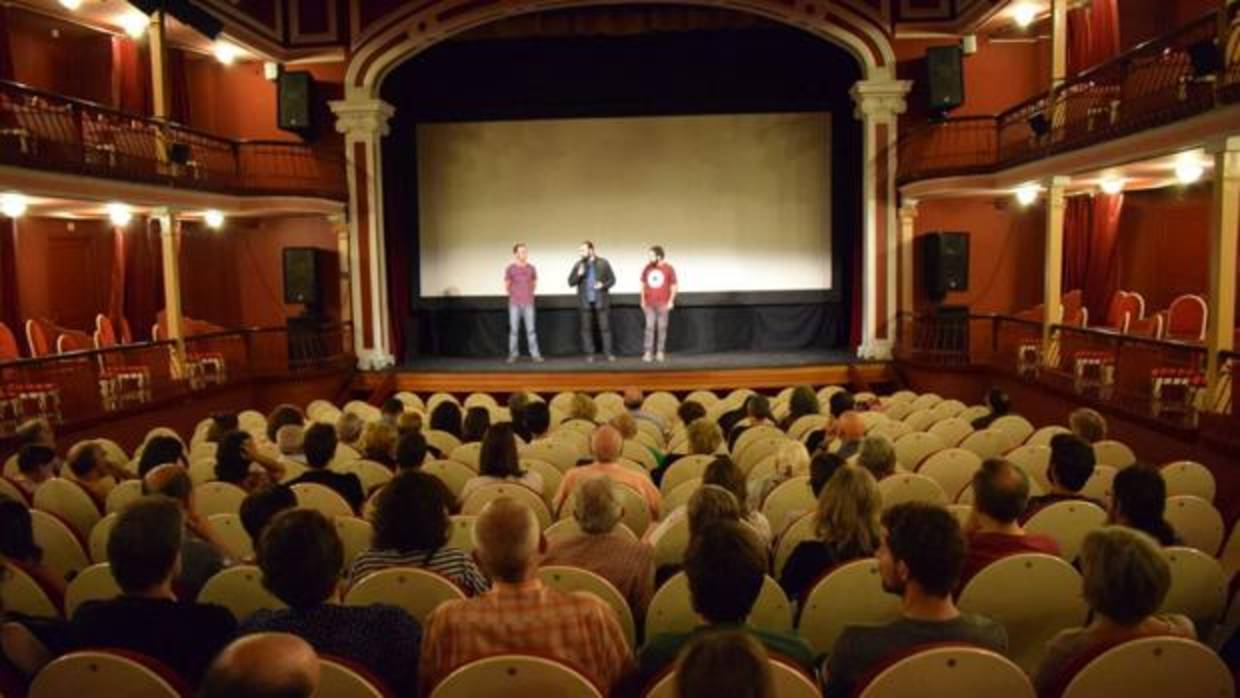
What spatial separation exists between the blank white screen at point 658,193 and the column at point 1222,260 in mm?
7059

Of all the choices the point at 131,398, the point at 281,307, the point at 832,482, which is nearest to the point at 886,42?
the point at 281,307

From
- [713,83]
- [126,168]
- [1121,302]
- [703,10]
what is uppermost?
[703,10]

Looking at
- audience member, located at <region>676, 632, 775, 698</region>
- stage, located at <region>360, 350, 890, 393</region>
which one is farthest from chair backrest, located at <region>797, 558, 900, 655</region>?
stage, located at <region>360, 350, 890, 393</region>

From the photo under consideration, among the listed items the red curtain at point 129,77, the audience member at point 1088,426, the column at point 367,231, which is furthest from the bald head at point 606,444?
the red curtain at point 129,77

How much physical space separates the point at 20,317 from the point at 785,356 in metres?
9.43

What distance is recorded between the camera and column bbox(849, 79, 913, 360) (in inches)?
515

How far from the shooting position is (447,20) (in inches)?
519

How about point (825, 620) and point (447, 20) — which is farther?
point (447, 20)

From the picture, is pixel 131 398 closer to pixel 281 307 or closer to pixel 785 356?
pixel 281 307

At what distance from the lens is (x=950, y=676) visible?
220cm

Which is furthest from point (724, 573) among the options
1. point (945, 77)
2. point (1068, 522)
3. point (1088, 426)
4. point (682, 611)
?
point (945, 77)

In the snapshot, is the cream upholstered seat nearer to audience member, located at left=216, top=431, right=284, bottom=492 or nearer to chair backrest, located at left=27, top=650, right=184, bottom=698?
chair backrest, located at left=27, top=650, right=184, bottom=698

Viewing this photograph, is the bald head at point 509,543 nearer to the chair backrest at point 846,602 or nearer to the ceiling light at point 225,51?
the chair backrest at point 846,602

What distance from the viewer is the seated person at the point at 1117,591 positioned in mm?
2404
